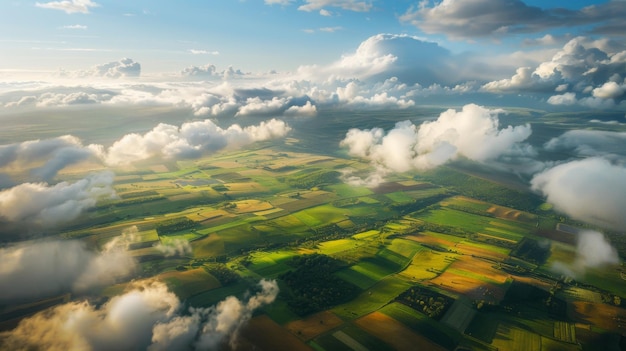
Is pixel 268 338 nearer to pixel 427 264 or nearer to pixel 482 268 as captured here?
pixel 427 264

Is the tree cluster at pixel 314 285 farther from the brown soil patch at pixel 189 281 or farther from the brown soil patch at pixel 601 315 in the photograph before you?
the brown soil patch at pixel 601 315

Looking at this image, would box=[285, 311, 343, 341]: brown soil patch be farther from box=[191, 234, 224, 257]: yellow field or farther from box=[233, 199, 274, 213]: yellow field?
box=[233, 199, 274, 213]: yellow field

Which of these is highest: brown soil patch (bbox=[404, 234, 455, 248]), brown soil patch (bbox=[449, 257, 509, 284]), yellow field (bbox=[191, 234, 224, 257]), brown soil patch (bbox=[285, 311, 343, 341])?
brown soil patch (bbox=[285, 311, 343, 341])

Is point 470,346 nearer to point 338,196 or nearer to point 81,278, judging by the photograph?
point 81,278

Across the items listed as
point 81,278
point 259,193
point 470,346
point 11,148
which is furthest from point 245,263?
point 11,148

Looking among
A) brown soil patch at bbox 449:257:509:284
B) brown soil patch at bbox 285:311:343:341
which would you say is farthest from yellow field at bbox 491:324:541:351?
brown soil patch at bbox 285:311:343:341

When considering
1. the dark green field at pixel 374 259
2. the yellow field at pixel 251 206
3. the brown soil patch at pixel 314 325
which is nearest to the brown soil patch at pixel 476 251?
the dark green field at pixel 374 259

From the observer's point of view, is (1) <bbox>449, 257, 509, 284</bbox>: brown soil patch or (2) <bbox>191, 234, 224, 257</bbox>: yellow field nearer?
(1) <bbox>449, 257, 509, 284</bbox>: brown soil patch
